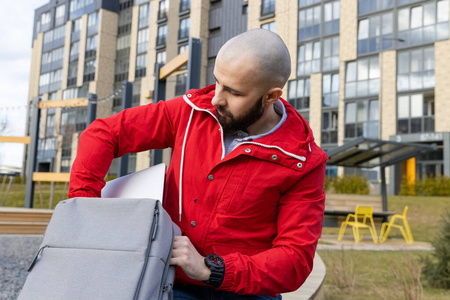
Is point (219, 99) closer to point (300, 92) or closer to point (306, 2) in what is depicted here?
point (306, 2)

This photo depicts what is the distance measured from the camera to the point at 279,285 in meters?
1.45

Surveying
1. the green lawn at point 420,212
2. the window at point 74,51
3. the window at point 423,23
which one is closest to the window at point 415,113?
the window at point 423,23

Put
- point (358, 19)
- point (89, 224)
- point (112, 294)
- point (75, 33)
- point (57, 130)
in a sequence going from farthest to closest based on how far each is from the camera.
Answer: point (75, 33) < point (57, 130) < point (358, 19) < point (89, 224) < point (112, 294)

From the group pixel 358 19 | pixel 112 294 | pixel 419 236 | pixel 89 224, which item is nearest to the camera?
pixel 112 294

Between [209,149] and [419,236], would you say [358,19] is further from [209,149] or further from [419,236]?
[209,149]

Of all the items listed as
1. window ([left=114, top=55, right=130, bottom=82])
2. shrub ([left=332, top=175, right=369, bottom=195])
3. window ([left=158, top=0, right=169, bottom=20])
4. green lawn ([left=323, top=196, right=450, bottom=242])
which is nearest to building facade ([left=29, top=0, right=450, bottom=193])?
window ([left=158, top=0, right=169, bottom=20])

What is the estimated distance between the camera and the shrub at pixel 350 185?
18.1 metres

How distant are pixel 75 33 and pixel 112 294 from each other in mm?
45778

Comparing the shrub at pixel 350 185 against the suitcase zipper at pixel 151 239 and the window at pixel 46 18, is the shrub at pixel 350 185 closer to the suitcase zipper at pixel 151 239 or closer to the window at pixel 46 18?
the suitcase zipper at pixel 151 239

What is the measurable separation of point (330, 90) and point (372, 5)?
15.3ft

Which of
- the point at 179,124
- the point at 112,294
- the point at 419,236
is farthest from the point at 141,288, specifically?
→ the point at 419,236

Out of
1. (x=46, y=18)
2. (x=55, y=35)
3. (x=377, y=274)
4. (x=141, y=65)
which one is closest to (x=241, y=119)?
(x=377, y=274)

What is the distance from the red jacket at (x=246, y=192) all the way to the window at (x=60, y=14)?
47827mm

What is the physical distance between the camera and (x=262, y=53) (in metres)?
1.41
